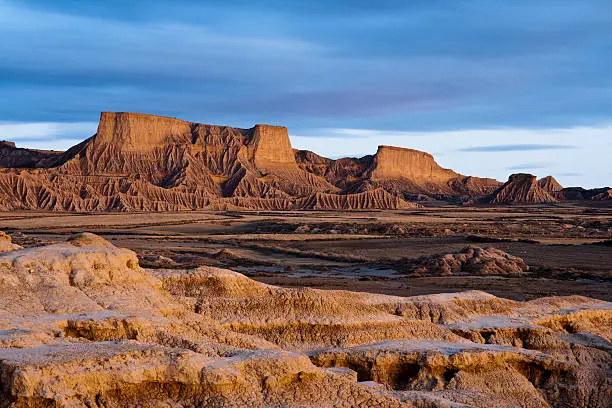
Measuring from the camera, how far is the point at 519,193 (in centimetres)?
19112

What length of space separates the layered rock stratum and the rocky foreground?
121 m

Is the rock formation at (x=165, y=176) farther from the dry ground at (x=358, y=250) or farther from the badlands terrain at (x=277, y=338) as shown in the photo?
the badlands terrain at (x=277, y=338)

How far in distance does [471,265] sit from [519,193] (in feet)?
524

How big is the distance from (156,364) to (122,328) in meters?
2.72

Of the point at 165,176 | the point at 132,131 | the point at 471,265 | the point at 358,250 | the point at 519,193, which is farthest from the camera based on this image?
the point at 519,193

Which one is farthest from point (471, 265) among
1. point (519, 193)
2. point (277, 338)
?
point (519, 193)

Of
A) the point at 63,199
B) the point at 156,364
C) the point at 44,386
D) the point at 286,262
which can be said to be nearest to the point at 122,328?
the point at 156,364

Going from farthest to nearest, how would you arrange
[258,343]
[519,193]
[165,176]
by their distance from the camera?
[519,193]
[165,176]
[258,343]

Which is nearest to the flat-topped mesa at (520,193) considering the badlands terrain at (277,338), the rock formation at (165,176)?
the rock formation at (165,176)

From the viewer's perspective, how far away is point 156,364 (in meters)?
9.61

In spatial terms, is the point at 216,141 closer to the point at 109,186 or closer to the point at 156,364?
the point at 109,186

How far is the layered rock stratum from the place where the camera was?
137m

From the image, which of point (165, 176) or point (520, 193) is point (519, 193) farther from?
point (165, 176)

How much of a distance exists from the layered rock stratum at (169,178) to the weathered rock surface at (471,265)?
331ft
